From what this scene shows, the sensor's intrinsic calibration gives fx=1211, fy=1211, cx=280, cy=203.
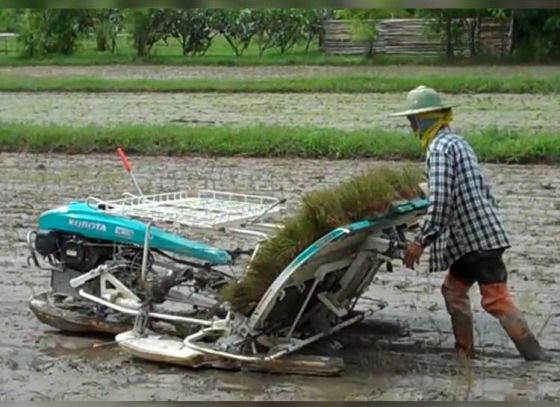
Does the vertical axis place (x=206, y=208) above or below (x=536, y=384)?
above

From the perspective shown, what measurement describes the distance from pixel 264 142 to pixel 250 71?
14.8 m

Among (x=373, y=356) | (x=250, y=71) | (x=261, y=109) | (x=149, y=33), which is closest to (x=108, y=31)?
(x=149, y=33)

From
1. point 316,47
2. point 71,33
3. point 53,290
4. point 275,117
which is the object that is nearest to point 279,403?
point 53,290

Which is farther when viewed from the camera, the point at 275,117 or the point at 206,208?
the point at 275,117

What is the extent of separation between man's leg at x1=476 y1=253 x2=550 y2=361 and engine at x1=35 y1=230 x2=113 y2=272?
2042 millimetres

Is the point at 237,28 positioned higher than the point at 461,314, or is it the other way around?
the point at 461,314

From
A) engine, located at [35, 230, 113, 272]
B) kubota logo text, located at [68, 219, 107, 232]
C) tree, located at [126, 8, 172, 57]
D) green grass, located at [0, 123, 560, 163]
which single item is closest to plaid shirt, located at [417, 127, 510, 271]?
kubota logo text, located at [68, 219, 107, 232]

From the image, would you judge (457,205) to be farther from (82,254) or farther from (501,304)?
(82,254)

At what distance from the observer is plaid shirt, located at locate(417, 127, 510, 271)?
581 cm

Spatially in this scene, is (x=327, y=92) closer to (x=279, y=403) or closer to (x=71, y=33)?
(x=71, y=33)

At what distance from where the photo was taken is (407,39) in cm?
3288

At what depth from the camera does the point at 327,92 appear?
23.0 meters

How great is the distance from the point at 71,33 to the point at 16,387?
95.4ft

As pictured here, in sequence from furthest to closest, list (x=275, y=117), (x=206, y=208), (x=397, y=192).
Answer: (x=275, y=117) → (x=206, y=208) → (x=397, y=192)
